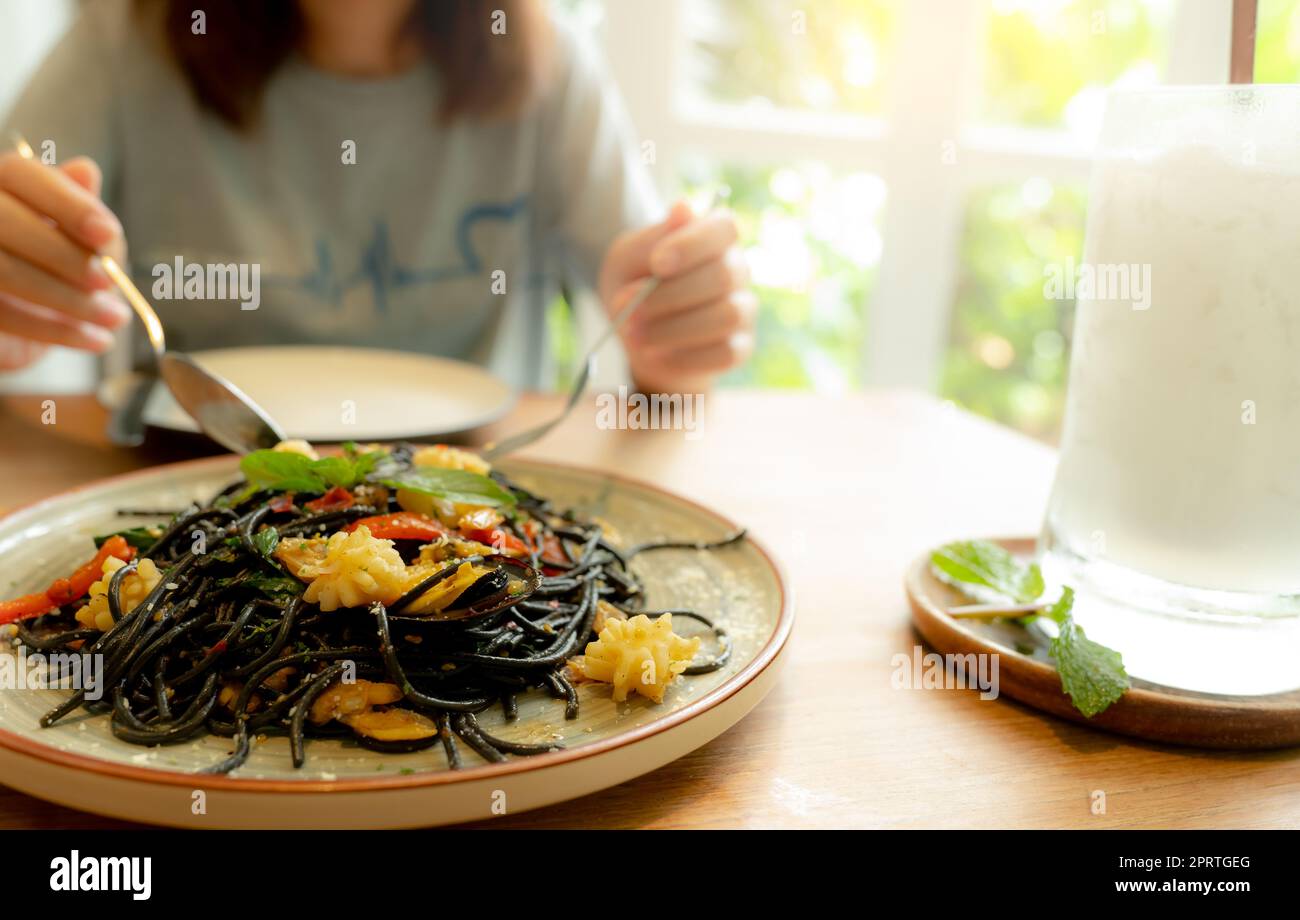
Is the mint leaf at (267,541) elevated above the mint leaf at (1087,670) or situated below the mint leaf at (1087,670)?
above

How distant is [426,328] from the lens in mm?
3162

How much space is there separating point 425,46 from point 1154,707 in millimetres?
2908

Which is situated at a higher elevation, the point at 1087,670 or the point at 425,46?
the point at 425,46

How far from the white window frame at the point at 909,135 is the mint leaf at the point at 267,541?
3.42 metres

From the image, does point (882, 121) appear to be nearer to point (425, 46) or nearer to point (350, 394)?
point (425, 46)

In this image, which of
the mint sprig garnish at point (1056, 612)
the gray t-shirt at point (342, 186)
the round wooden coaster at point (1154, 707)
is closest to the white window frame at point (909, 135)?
the gray t-shirt at point (342, 186)

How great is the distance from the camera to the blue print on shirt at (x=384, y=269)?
300cm

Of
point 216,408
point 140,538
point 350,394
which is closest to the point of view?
point 140,538

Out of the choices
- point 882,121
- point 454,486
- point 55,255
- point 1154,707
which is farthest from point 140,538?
point 882,121

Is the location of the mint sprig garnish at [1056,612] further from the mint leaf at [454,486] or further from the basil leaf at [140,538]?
the basil leaf at [140,538]

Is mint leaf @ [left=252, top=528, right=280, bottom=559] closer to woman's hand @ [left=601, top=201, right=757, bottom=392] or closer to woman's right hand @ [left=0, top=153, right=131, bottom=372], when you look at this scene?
woman's right hand @ [left=0, top=153, right=131, bottom=372]

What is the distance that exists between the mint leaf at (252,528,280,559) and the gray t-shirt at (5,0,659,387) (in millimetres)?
1927

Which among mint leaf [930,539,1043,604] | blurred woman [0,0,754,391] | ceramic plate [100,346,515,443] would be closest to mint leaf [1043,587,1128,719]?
mint leaf [930,539,1043,604]

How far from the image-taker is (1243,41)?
1.02m
